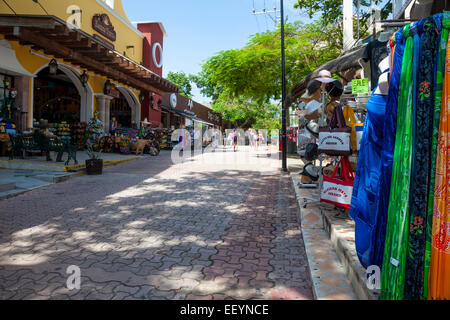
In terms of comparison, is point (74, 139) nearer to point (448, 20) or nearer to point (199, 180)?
point (199, 180)

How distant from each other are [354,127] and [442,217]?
2717 mm

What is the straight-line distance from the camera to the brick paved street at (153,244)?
8.66ft

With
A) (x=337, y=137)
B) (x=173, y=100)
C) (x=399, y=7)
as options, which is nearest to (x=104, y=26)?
(x=173, y=100)

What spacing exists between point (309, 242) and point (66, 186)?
5.88 metres

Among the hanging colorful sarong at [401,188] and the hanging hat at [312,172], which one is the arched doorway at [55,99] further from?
the hanging colorful sarong at [401,188]

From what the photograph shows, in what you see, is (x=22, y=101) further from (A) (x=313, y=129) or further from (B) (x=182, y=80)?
(B) (x=182, y=80)

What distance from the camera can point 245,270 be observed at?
303cm

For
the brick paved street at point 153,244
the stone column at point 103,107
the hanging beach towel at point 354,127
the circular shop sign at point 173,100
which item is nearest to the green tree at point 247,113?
the circular shop sign at point 173,100

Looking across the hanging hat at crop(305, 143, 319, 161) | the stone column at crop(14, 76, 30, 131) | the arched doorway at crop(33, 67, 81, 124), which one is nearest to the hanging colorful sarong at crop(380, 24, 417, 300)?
the hanging hat at crop(305, 143, 319, 161)

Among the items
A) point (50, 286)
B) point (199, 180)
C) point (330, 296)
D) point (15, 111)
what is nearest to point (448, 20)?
point (330, 296)

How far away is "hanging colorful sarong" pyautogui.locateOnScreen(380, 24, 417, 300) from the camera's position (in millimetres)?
1855

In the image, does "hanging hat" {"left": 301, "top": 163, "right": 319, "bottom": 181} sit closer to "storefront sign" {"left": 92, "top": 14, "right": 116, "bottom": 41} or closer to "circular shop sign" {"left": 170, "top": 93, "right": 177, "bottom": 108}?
"storefront sign" {"left": 92, "top": 14, "right": 116, "bottom": 41}

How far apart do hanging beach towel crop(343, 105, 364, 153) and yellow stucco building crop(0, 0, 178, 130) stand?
8.21 metres

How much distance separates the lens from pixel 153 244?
3.66 meters
